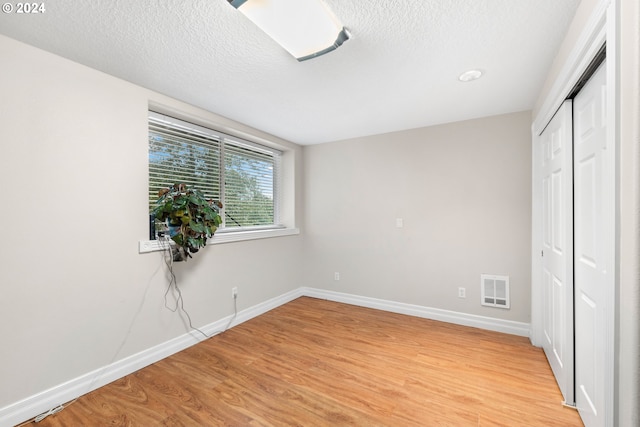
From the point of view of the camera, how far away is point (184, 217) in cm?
218

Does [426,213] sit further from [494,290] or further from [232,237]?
[232,237]

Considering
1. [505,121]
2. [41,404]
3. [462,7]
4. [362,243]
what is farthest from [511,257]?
[41,404]

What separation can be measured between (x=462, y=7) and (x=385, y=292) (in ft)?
9.84

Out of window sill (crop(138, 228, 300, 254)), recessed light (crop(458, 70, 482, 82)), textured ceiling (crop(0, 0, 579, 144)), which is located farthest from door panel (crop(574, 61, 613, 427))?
window sill (crop(138, 228, 300, 254))

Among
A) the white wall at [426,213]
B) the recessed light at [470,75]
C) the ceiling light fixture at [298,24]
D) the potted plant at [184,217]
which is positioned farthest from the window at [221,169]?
the recessed light at [470,75]

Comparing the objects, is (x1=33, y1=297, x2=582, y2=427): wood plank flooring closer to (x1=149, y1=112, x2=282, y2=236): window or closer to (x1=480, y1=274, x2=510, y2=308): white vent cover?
(x1=480, y1=274, x2=510, y2=308): white vent cover

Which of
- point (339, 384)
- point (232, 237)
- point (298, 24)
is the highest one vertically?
point (298, 24)

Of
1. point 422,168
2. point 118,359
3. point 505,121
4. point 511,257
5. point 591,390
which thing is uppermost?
point 505,121

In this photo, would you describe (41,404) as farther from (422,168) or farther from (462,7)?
(422,168)

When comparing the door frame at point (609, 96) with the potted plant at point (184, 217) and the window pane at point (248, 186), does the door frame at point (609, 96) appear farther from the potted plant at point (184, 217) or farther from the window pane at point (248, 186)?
the window pane at point (248, 186)

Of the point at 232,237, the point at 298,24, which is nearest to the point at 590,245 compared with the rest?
the point at 298,24

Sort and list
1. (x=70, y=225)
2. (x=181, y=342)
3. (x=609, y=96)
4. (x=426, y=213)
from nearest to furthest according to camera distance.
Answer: (x=609, y=96) → (x=70, y=225) → (x=181, y=342) → (x=426, y=213)

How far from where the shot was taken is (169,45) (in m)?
1.67

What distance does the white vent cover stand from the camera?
9.20 ft
